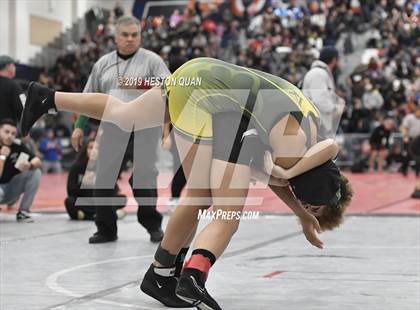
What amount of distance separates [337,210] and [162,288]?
2.97ft

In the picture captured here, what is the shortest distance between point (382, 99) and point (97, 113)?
53.7 ft

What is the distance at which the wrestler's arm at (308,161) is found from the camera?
3500mm

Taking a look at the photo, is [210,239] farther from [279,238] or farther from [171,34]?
[171,34]

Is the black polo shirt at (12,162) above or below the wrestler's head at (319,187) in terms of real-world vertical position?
below

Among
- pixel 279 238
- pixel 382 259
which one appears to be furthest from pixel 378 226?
pixel 382 259

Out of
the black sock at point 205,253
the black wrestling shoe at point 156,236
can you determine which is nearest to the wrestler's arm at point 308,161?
the black sock at point 205,253

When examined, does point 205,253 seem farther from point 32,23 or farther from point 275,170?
point 32,23

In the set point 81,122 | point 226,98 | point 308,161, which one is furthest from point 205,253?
point 81,122

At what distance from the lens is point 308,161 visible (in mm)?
3498

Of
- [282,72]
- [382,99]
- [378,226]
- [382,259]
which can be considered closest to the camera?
[382,259]

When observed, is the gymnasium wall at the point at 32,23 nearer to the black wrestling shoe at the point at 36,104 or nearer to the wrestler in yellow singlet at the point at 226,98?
the black wrestling shoe at the point at 36,104

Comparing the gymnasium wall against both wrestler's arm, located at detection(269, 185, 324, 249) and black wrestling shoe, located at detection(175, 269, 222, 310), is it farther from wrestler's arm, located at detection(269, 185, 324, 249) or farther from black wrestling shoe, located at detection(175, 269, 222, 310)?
black wrestling shoe, located at detection(175, 269, 222, 310)

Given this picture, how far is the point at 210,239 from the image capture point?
3480mm

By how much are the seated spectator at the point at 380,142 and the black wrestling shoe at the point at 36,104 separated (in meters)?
14.1
